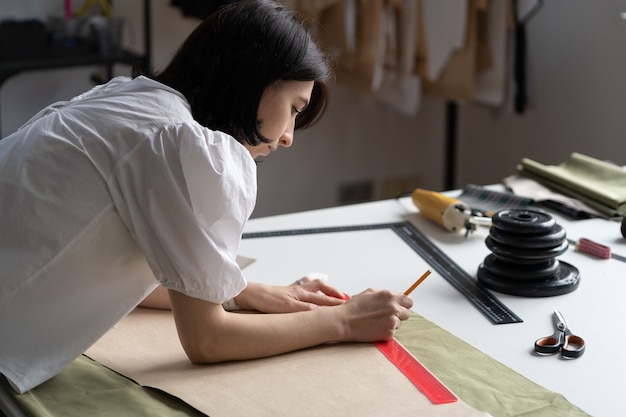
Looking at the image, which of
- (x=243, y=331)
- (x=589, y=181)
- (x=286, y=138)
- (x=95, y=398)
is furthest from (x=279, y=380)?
(x=589, y=181)

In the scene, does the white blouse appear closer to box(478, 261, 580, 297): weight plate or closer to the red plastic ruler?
the red plastic ruler

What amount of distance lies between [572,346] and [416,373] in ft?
0.80

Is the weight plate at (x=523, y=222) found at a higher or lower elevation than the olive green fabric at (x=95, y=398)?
higher

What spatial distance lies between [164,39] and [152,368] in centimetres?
213

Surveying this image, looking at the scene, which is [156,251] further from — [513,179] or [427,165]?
[427,165]

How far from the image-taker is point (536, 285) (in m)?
1.38

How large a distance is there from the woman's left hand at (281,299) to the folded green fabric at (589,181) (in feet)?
2.22

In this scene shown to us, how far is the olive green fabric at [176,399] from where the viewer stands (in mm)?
1021

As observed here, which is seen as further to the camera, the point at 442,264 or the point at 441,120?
the point at 441,120

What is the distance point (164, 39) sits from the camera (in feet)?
10.1

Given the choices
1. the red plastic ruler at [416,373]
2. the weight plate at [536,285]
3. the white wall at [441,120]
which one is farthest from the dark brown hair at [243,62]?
the white wall at [441,120]

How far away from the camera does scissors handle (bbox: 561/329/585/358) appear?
117cm

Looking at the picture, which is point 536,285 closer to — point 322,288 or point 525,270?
point 525,270

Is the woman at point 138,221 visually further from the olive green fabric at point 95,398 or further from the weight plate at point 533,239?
the weight plate at point 533,239
